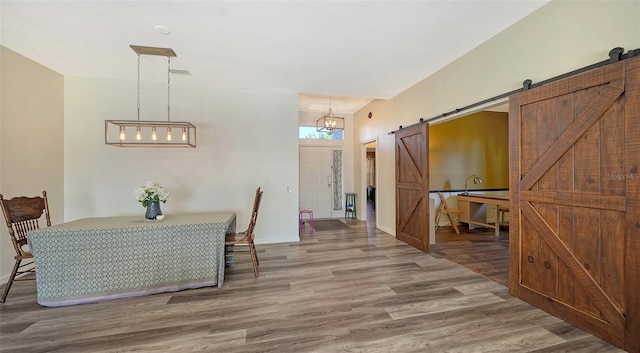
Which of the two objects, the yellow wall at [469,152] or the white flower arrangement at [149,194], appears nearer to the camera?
the white flower arrangement at [149,194]

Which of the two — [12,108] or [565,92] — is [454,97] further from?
[12,108]

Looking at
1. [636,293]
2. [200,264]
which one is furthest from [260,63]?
[636,293]

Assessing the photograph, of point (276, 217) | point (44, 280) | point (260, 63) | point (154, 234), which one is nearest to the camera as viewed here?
point (44, 280)

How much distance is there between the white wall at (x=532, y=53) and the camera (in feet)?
6.30

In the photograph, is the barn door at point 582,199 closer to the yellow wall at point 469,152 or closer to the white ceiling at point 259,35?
the white ceiling at point 259,35

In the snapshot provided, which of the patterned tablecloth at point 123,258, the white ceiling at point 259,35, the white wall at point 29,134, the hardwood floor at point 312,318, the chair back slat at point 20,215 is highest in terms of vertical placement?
the white ceiling at point 259,35

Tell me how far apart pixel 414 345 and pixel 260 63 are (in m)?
3.78

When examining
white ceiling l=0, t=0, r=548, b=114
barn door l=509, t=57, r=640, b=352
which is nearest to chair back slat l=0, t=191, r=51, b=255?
white ceiling l=0, t=0, r=548, b=114

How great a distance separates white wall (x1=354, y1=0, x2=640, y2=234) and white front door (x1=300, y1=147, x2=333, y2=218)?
2866 mm

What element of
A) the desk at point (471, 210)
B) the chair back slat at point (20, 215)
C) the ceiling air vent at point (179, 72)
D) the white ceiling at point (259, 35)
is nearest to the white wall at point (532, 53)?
the white ceiling at point (259, 35)

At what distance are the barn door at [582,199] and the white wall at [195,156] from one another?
353cm

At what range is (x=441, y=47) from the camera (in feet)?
10.3

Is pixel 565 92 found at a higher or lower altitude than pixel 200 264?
higher

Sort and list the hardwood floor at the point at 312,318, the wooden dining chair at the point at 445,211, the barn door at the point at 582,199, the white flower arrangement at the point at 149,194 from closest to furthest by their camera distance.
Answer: the barn door at the point at 582,199
the hardwood floor at the point at 312,318
the white flower arrangement at the point at 149,194
the wooden dining chair at the point at 445,211
